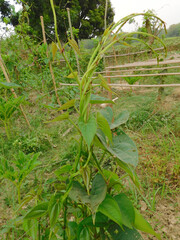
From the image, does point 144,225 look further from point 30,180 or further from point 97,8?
point 97,8

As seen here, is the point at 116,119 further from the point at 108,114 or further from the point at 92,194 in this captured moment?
the point at 92,194

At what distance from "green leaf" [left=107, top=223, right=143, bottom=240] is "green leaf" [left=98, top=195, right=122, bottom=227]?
0.11 m

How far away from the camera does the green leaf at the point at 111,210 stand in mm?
388

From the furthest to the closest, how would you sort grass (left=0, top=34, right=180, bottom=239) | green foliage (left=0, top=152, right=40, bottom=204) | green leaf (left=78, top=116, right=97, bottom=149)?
grass (left=0, top=34, right=180, bottom=239)
green foliage (left=0, top=152, right=40, bottom=204)
green leaf (left=78, top=116, right=97, bottom=149)

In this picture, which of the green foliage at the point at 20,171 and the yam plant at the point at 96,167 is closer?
the yam plant at the point at 96,167

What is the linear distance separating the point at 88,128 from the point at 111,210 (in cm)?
21

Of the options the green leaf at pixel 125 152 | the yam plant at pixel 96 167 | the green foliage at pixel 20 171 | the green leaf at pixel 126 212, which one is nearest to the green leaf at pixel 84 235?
the yam plant at pixel 96 167

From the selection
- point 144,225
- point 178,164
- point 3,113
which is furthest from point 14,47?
point 144,225

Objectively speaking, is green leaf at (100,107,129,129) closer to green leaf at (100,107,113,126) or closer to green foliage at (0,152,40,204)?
green leaf at (100,107,113,126)

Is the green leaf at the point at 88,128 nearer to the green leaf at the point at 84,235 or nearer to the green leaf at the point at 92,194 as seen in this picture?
the green leaf at the point at 92,194

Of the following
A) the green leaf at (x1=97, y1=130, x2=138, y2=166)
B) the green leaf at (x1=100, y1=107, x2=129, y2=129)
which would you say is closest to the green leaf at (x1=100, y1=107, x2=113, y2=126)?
the green leaf at (x1=100, y1=107, x2=129, y2=129)

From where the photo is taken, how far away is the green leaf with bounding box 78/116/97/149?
344 mm

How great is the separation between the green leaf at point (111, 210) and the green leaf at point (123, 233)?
11cm

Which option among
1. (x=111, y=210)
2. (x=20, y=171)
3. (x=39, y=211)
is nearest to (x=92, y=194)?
(x=111, y=210)
